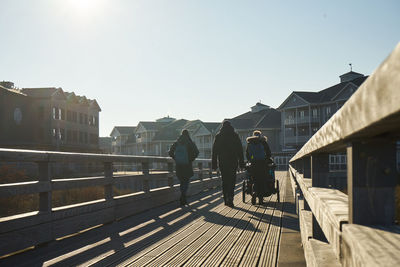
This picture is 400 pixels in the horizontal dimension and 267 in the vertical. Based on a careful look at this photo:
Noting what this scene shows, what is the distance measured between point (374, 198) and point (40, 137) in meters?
54.2

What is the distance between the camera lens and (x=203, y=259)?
4.79 meters

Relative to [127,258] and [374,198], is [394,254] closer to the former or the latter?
[374,198]

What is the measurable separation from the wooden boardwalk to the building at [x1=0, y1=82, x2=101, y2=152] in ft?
138

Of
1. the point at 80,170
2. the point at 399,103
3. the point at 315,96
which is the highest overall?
the point at 315,96

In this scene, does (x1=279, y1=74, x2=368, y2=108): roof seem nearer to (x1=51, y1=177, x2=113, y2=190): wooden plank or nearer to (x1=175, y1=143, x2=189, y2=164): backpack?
(x1=175, y1=143, x2=189, y2=164): backpack

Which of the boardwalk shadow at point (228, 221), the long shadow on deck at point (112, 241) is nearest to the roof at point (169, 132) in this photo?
the boardwalk shadow at point (228, 221)

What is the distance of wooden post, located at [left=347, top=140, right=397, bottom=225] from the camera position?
61.2 inches

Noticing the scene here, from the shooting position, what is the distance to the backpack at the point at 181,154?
11062 millimetres

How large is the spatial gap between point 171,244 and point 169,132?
8756 centimetres

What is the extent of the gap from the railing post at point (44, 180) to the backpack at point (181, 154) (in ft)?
18.2

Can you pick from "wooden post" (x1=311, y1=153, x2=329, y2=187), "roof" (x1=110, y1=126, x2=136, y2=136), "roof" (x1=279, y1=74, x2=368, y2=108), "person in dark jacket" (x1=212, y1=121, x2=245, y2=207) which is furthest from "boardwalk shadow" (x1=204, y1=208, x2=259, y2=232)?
"roof" (x1=110, y1=126, x2=136, y2=136)

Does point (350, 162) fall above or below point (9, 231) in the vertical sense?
above

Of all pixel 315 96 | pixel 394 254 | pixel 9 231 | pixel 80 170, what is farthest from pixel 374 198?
pixel 315 96

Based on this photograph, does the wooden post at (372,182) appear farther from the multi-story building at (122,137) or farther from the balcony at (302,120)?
the multi-story building at (122,137)
